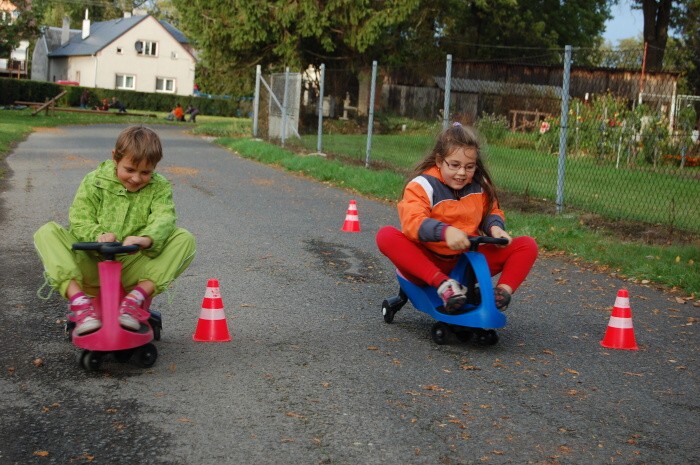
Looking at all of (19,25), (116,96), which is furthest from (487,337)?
(116,96)

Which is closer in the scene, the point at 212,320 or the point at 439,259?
the point at 212,320

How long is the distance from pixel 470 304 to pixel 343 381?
1289 millimetres

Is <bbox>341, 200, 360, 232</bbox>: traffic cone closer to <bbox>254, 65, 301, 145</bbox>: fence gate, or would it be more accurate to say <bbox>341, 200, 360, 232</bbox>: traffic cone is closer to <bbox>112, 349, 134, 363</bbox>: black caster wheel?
<bbox>112, 349, 134, 363</bbox>: black caster wheel

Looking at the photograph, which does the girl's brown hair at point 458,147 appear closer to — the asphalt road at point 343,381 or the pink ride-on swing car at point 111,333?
the asphalt road at point 343,381

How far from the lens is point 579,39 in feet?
189

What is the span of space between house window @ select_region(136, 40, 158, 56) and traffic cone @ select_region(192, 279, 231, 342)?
78164 millimetres

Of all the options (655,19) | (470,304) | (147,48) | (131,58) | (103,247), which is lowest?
(470,304)

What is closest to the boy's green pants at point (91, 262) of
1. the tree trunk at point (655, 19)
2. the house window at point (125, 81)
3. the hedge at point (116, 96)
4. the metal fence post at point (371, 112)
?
the metal fence post at point (371, 112)

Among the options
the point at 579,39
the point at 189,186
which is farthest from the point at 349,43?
the point at 579,39

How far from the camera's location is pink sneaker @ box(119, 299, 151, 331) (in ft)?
16.8

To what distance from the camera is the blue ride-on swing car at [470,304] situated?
5.91 m

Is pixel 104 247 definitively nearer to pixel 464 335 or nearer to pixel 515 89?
pixel 464 335

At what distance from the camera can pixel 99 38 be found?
272 feet

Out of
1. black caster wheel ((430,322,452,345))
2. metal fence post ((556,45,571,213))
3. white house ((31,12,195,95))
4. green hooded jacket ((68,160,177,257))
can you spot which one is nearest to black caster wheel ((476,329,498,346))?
black caster wheel ((430,322,452,345))
